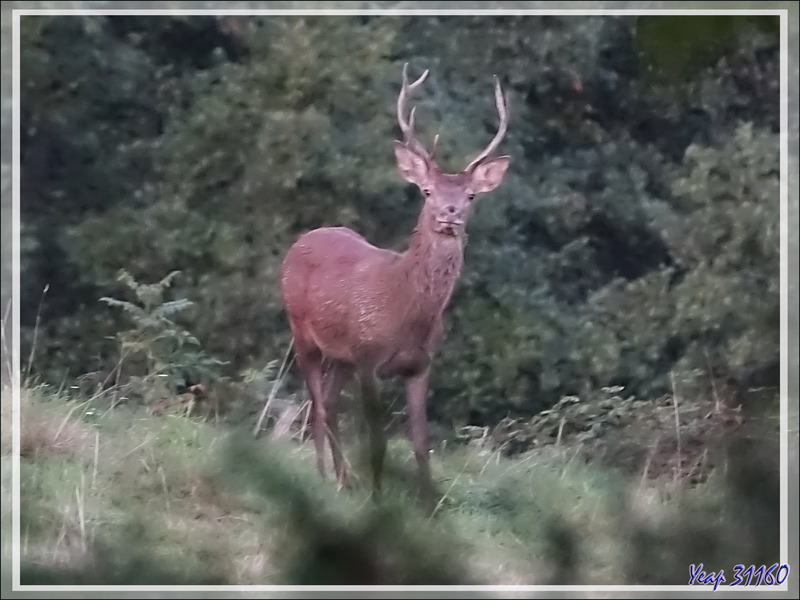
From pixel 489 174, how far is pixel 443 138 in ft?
0.36

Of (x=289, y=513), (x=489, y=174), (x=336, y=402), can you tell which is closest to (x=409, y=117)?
(x=489, y=174)

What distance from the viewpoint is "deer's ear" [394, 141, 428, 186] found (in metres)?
1.70

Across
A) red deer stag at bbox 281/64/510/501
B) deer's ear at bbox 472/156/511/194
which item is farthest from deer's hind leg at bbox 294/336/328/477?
deer's ear at bbox 472/156/511/194

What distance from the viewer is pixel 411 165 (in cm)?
170

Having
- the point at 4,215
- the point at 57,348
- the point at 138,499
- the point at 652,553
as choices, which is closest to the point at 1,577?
the point at 138,499

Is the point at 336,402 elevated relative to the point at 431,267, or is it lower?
lower

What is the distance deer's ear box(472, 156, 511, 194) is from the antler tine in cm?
1

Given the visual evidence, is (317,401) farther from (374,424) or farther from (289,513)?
(289,513)

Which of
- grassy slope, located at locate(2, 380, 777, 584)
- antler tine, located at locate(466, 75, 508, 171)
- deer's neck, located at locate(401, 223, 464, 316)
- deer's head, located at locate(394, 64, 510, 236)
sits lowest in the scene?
grassy slope, located at locate(2, 380, 777, 584)

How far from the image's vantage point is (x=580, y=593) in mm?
1695

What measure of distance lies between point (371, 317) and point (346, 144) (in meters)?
0.33

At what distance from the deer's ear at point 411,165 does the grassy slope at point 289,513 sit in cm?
50

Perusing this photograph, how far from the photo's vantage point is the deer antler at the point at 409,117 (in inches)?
67.1

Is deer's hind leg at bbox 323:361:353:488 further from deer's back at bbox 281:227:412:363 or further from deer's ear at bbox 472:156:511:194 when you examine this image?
deer's ear at bbox 472:156:511:194
